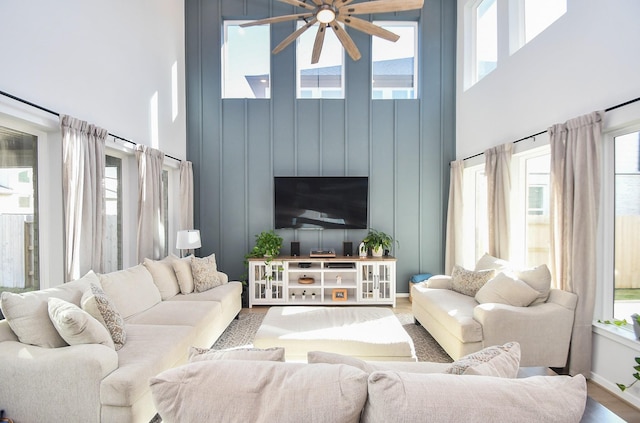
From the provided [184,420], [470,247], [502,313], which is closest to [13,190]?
[184,420]

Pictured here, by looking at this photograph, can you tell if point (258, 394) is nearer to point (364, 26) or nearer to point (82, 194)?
point (82, 194)

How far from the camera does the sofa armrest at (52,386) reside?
68.4 inches

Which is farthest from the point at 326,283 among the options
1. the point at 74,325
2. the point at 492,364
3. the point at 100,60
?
the point at 100,60

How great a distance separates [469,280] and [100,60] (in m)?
4.35

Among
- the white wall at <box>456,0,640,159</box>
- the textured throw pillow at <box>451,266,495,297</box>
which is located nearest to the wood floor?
the textured throw pillow at <box>451,266,495,297</box>

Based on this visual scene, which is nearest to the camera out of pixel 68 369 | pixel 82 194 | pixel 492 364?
pixel 492 364

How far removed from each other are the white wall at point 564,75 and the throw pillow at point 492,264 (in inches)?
54.4

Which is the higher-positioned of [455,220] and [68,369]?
[455,220]

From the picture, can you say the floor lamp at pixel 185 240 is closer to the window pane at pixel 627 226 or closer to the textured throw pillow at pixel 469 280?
the textured throw pillow at pixel 469 280

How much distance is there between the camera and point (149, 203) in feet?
11.7

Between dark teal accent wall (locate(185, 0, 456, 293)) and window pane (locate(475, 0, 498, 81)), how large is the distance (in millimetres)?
488

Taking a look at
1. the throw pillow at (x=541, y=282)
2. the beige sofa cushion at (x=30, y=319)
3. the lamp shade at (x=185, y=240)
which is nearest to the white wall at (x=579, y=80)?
the throw pillow at (x=541, y=282)

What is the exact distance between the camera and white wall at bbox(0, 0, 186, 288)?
226cm

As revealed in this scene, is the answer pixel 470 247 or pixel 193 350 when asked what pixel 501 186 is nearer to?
pixel 470 247
